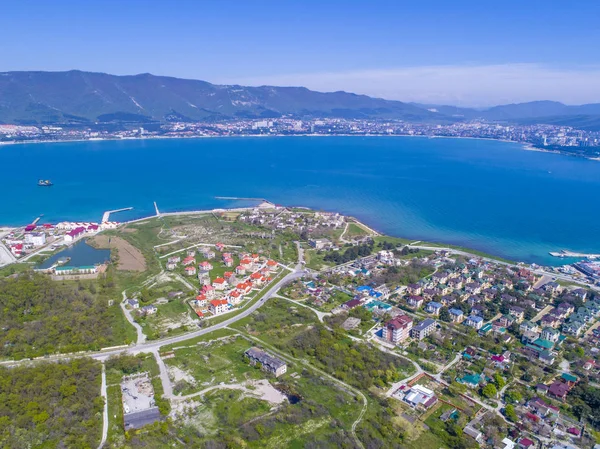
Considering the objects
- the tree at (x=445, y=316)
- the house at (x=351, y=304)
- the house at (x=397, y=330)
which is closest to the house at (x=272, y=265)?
the house at (x=351, y=304)

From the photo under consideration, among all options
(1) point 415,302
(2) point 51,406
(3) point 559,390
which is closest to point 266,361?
(2) point 51,406

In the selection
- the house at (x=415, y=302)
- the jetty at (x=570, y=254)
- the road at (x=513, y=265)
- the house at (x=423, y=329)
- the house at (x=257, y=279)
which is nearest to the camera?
the house at (x=423, y=329)

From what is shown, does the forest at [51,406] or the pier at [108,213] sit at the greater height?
the pier at [108,213]

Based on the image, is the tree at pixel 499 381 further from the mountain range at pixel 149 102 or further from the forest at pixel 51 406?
the mountain range at pixel 149 102

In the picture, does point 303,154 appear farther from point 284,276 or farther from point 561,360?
point 561,360

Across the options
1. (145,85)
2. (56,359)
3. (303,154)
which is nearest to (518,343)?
Result: (56,359)

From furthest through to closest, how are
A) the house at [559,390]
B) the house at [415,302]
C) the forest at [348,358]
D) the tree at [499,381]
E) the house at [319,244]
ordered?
1. the house at [319,244]
2. the house at [415,302]
3. the forest at [348,358]
4. the tree at [499,381]
5. the house at [559,390]

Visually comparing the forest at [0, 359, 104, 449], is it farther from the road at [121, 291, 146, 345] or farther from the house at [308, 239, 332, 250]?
the house at [308, 239, 332, 250]

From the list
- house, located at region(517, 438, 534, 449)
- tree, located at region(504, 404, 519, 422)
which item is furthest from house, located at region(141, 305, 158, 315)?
house, located at region(517, 438, 534, 449)
